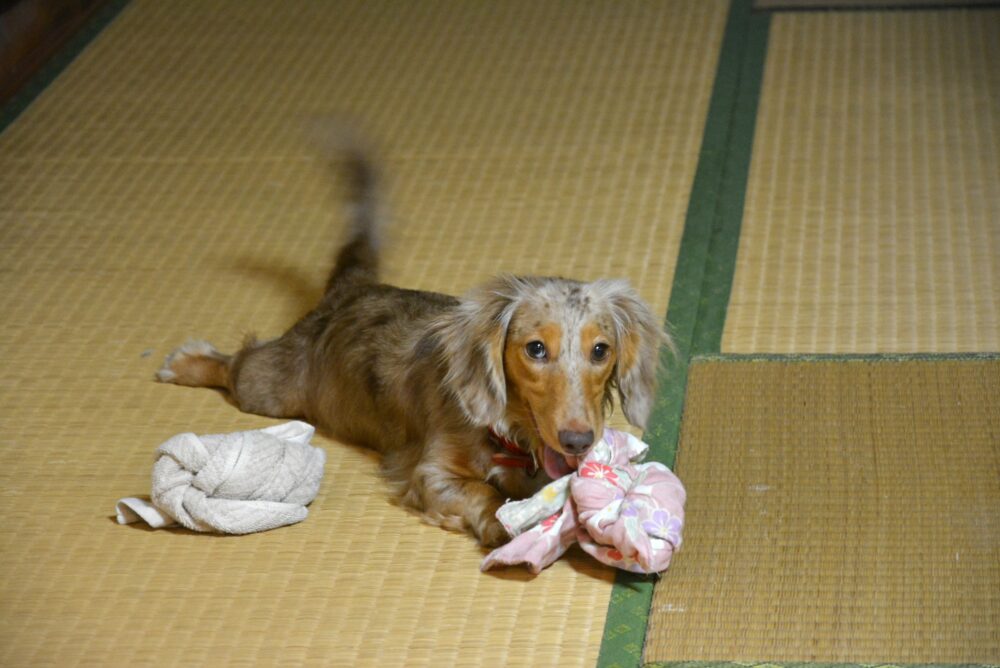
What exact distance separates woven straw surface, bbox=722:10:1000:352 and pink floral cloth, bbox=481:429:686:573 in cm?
69

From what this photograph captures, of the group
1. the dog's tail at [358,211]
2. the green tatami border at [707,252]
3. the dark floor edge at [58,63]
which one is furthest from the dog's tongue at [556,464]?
the dark floor edge at [58,63]

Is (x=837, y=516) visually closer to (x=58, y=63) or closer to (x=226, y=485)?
(x=226, y=485)

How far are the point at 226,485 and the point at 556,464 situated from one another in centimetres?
57

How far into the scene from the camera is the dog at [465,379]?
7.77 feet

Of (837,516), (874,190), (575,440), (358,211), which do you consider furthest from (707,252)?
(575,440)

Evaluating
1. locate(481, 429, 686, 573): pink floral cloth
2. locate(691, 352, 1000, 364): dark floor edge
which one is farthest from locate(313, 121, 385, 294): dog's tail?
locate(481, 429, 686, 573): pink floral cloth

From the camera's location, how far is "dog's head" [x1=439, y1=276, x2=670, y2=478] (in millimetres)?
2342

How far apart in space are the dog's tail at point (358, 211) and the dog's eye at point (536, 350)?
2.61ft

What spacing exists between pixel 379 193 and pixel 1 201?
130 centimetres

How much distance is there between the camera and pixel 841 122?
3.99 m

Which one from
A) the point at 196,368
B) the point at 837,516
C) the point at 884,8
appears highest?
the point at 884,8

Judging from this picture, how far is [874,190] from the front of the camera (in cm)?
364

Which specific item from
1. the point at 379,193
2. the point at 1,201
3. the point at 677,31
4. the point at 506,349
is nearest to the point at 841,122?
the point at 677,31

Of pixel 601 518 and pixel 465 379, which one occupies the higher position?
pixel 465 379
